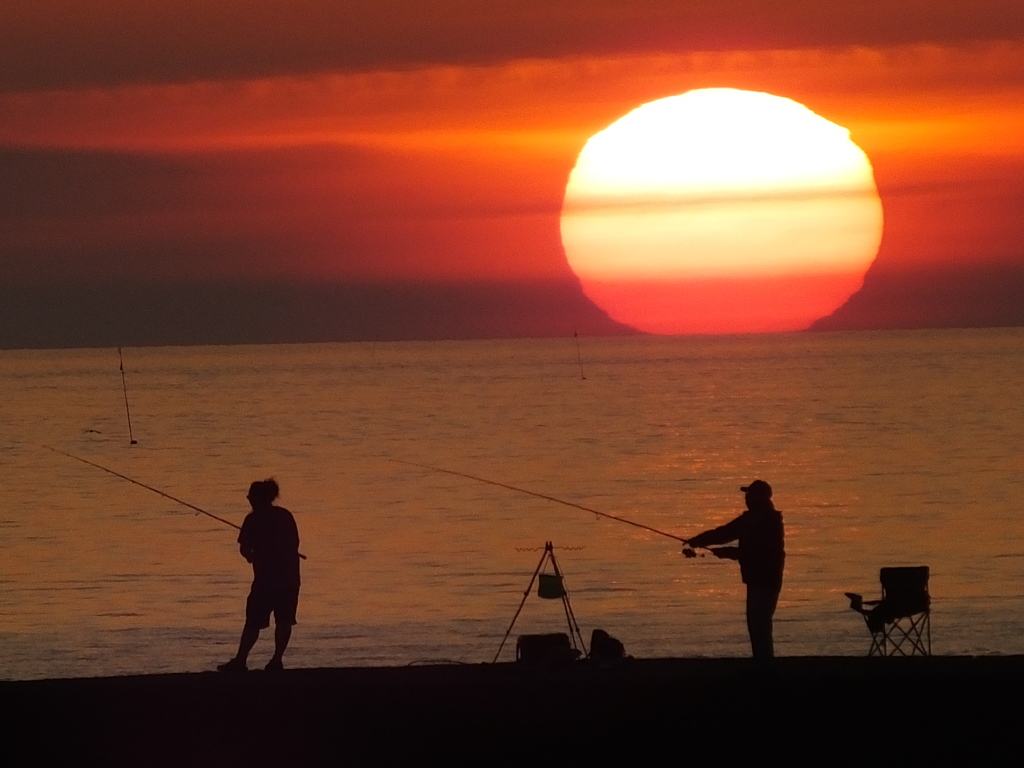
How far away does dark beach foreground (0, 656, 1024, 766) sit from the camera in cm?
970

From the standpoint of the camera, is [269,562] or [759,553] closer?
[759,553]

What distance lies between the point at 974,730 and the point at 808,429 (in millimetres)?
70199

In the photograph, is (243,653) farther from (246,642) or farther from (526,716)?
(526,716)

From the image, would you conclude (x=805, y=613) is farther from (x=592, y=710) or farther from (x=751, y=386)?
(x=751, y=386)

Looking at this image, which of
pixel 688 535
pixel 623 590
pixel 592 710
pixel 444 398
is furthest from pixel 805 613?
pixel 444 398

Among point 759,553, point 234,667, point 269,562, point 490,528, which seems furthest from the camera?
point 490,528

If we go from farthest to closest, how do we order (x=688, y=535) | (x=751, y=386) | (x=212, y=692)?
(x=751, y=386), (x=688, y=535), (x=212, y=692)

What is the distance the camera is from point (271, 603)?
12.5 m

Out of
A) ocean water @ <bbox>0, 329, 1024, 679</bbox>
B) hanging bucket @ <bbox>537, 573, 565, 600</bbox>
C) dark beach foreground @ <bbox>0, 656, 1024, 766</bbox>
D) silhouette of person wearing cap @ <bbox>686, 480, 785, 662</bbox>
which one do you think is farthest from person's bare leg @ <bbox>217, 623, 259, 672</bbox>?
ocean water @ <bbox>0, 329, 1024, 679</bbox>

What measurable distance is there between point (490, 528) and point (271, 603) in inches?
969

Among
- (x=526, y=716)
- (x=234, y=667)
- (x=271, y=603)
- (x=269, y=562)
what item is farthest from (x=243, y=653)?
(x=526, y=716)

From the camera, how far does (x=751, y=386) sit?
139 meters

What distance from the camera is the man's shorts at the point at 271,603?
1242 cm

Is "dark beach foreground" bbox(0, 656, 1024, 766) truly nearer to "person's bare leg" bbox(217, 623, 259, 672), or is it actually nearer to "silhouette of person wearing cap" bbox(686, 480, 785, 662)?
"silhouette of person wearing cap" bbox(686, 480, 785, 662)
